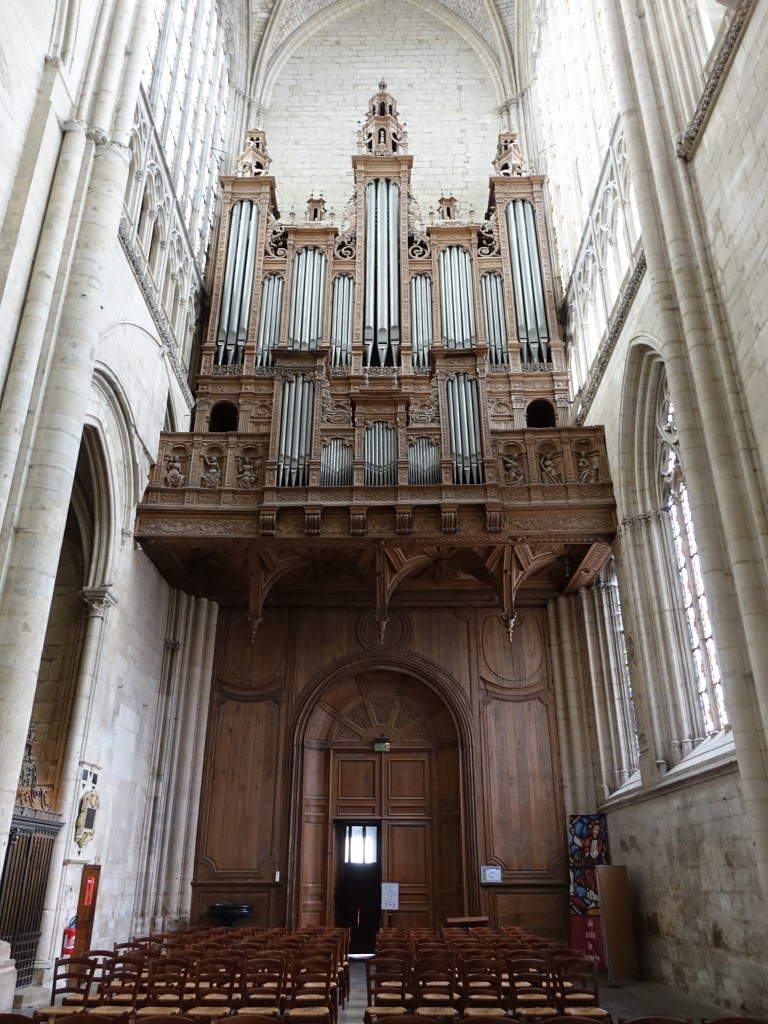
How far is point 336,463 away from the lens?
13.2 m

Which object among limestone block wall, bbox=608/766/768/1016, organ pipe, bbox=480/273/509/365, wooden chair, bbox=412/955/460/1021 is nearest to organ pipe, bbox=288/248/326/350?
organ pipe, bbox=480/273/509/365

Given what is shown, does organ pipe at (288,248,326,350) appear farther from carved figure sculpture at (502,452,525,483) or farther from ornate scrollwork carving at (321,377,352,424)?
carved figure sculpture at (502,452,525,483)

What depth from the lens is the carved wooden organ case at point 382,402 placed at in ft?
42.2

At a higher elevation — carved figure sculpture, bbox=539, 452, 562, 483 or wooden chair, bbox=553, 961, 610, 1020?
carved figure sculpture, bbox=539, 452, 562, 483

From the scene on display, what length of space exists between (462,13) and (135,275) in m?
16.8

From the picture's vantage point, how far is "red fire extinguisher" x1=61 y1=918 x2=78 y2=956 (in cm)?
1008

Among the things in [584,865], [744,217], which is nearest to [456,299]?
[744,217]

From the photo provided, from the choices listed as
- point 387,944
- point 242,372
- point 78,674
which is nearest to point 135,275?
point 242,372

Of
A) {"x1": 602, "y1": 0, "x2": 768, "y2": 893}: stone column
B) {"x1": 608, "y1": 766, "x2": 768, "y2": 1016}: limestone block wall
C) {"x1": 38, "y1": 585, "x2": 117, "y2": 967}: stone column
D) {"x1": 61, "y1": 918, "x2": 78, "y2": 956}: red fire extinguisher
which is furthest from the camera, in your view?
{"x1": 61, "y1": 918, "x2": 78, "y2": 956}: red fire extinguisher

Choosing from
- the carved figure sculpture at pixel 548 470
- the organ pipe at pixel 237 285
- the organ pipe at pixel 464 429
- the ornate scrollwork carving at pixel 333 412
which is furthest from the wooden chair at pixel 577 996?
the organ pipe at pixel 237 285

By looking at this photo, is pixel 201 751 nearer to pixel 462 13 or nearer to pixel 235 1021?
pixel 235 1021

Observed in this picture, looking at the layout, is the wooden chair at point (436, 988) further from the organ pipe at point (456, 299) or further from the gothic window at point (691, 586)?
the organ pipe at point (456, 299)

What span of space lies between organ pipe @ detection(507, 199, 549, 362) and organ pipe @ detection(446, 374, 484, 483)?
2959 millimetres

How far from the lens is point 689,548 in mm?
11617
